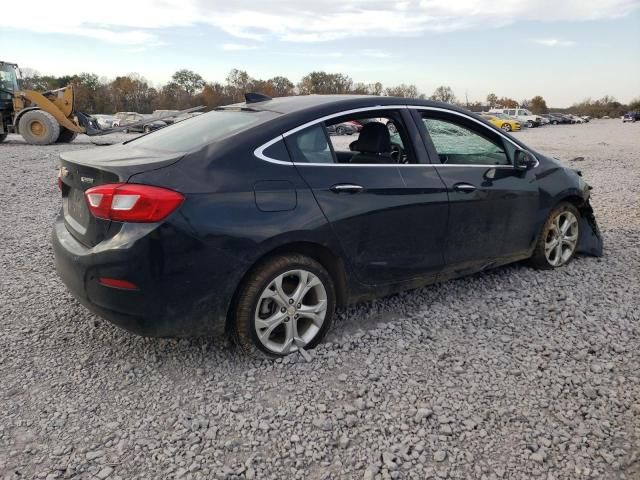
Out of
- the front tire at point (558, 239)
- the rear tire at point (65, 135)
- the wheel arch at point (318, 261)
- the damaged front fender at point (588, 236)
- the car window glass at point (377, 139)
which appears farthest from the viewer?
the rear tire at point (65, 135)

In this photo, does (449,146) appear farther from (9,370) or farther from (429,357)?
(9,370)

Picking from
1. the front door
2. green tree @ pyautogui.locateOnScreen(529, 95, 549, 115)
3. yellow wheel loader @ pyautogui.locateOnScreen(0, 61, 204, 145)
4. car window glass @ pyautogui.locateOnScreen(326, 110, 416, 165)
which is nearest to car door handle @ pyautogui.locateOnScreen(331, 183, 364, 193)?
car window glass @ pyautogui.locateOnScreen(326, 110, 416, 165)

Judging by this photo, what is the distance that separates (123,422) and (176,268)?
0.82 m

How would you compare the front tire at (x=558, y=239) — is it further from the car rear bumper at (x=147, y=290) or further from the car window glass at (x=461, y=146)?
the car rear bumper at (x=147, y=290)

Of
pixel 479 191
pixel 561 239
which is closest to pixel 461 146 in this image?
pixel 479 191

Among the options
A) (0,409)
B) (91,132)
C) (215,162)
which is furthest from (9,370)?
(91,132)

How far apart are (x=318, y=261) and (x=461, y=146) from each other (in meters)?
1.56

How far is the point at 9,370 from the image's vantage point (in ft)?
10.0

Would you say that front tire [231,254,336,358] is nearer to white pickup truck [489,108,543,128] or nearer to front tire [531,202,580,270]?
front tire [531,202,580,270]

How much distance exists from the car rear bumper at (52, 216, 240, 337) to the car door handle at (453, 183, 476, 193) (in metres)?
1.84

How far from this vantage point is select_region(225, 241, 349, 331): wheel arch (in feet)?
9.69

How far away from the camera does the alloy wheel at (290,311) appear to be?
3047 millimetres

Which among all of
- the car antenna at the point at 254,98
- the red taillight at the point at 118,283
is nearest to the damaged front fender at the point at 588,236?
the car antenna at the point at 254,98

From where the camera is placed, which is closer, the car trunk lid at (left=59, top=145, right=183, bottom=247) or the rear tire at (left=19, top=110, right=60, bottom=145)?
the car trunk lid at (left=59, top=145, right=183, bottom=247)
